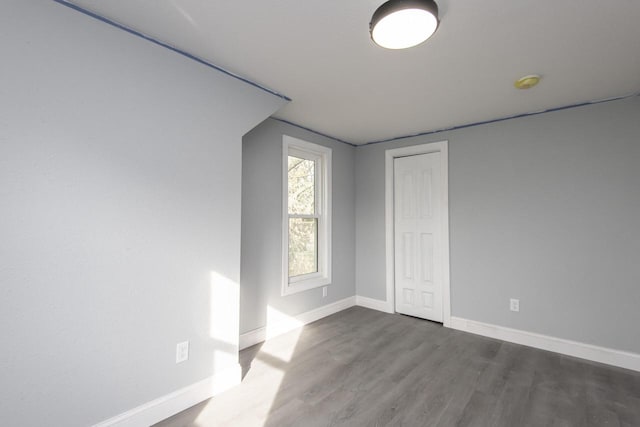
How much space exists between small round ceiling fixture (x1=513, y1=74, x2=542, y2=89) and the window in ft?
7.04

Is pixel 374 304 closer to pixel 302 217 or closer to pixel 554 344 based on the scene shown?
pixel 302 217

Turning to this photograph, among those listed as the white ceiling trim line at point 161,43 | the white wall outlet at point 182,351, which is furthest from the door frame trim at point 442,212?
the white wall outlet at point 182,351

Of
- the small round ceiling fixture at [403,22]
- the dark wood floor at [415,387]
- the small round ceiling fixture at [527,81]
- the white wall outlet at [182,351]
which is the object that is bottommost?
the dark wood floor at [415,387]

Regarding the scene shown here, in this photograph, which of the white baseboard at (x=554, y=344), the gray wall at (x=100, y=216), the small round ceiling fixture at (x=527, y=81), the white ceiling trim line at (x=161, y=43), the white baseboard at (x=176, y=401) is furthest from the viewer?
the white baseboard at (x=554, y=344)

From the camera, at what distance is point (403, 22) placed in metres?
1.54

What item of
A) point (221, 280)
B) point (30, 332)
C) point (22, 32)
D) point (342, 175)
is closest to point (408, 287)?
point (342, 175)

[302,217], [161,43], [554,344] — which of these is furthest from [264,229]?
[554,344]

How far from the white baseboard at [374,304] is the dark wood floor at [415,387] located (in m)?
0.85

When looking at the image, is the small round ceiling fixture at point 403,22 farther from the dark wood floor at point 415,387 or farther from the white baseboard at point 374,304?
the white baseboard at point 374,304

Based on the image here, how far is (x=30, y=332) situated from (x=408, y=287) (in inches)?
141

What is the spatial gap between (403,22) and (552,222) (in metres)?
2.54

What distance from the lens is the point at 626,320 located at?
2574mm

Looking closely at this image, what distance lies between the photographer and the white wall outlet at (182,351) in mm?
1942

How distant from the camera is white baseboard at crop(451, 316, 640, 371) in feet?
8.41
